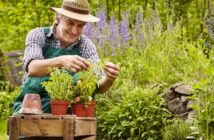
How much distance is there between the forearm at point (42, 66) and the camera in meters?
4.18

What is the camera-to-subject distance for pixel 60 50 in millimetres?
4598

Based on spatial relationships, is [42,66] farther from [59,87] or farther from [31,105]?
[31,105]

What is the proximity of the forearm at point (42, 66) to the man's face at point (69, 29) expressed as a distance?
14.0 inches

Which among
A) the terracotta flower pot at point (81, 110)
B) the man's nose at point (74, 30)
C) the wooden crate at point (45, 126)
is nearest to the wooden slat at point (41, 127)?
the wooden crate at point (45, 126)

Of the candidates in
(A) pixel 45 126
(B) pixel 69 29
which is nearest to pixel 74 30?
(B) pixel 69 29

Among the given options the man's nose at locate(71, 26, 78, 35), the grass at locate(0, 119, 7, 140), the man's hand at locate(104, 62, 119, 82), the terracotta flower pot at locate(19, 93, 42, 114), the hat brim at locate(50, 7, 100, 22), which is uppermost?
the hat brim at locate(50, 7, 100, 22)

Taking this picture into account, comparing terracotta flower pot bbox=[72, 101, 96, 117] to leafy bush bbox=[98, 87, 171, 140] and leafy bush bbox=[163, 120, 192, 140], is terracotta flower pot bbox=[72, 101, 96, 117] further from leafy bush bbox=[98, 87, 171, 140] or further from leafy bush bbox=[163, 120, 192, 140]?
leafy bush bbox=[98, 87, 171, 140]

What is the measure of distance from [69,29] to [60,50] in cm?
20

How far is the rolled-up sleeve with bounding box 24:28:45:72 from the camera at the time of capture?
4344 millimetres

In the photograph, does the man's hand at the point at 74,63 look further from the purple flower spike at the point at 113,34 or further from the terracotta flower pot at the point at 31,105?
the purple flower spike at the point at 113,34

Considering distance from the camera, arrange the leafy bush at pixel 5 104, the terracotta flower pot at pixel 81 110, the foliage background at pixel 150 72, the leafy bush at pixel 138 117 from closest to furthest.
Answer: the terracotta flower pot at pixel 81 110
the foliage background at pixel 150 72
the leafy bush at pixel 138 117
the leafy bush at pixel 5 104

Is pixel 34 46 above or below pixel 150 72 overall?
above

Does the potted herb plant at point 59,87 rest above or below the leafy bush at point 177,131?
above

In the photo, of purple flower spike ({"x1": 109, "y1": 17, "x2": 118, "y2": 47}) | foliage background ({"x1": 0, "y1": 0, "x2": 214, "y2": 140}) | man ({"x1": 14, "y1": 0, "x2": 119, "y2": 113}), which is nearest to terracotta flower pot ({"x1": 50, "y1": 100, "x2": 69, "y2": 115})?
man ({"x1": 14, "y1": 0, "x2": 119, "y2": 113})
